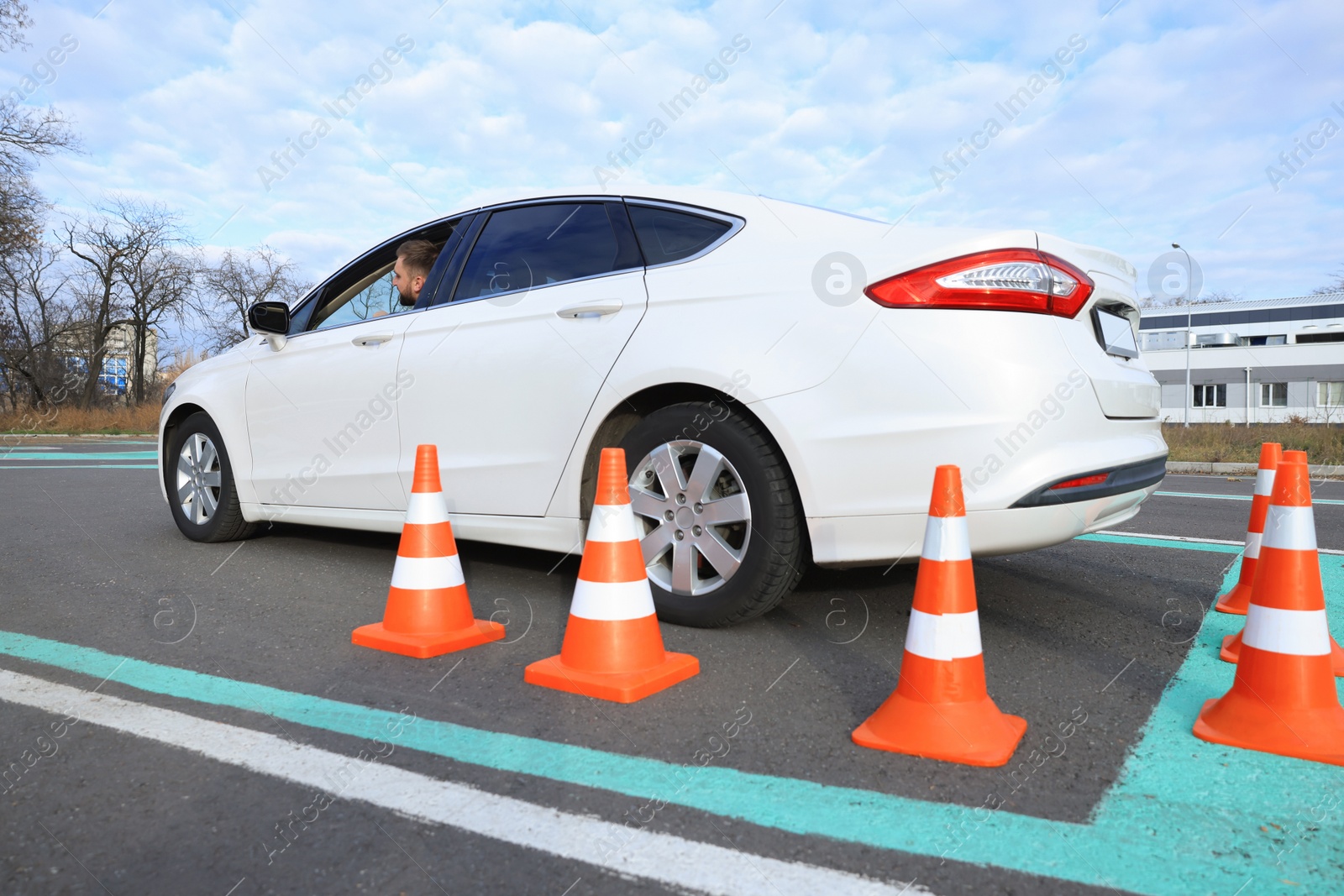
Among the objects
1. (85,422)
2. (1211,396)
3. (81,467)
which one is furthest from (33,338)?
(1211,396)

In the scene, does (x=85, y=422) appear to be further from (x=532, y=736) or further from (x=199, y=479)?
(x=532, y=736)

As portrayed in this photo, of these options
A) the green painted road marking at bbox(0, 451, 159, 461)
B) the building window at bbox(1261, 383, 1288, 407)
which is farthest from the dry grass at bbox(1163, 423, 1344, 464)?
the building window at bbox(1261, 383, 1288, 407)

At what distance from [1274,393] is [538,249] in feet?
221

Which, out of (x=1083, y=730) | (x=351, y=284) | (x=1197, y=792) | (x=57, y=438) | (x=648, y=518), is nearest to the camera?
(x=1197, y=792)

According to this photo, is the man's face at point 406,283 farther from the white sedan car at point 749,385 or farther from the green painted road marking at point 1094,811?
the green painted road marking at point 1094,811

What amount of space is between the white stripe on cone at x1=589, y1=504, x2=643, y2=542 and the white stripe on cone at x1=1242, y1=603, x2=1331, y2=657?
1.71 m

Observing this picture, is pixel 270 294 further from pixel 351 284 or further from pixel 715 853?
pixel 715 853

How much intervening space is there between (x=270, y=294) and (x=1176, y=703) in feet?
131

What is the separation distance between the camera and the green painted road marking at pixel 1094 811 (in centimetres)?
168

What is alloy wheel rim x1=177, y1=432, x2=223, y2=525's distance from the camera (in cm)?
521

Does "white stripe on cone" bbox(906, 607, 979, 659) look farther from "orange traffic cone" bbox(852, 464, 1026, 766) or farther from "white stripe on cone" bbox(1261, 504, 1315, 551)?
"white stripe on cone" bbox(1261, 504, 1315, 551)

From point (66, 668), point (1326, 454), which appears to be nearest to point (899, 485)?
point (66, 668)

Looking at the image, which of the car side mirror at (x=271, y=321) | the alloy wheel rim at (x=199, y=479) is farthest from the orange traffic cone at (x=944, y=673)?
the alloy wheel rim at (x=199, y=479)

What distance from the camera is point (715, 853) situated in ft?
5.67
